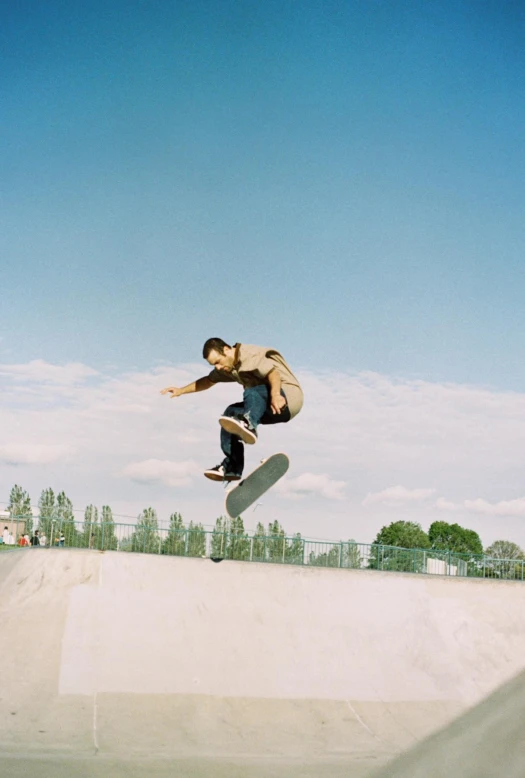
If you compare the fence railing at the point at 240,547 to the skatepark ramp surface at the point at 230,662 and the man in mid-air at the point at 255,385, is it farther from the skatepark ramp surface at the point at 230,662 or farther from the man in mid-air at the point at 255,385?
the man in mid-air at the point at 255,385

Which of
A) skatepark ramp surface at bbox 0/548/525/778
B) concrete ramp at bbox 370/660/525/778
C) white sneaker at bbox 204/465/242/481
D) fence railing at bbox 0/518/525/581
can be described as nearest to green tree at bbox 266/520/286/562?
fence railing at bbox 0/518/525/581

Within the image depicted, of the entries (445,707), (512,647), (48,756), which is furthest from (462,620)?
→ (48,756)

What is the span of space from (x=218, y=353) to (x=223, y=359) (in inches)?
3.6

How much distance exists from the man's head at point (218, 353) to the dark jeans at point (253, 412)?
1.33 feet

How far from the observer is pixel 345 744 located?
10.3m

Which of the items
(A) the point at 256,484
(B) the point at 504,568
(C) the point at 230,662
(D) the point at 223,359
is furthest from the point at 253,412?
(B) the point at 504,568

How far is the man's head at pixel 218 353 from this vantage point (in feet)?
27.3

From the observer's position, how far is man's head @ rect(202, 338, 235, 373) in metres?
8.32

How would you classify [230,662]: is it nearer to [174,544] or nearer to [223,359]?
[223,359]

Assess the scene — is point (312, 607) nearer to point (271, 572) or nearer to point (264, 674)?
point (271, 572)

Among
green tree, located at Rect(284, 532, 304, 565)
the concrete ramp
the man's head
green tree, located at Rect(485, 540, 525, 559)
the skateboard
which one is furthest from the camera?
green tree, located at Rect(485, 540, 525, 559)

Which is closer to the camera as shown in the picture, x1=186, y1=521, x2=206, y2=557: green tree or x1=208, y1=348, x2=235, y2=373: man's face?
x1=208, y1=348, x2=235, y2=373: man's face

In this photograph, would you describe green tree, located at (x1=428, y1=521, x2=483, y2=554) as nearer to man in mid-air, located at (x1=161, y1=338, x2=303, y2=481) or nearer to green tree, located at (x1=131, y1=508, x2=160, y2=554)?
green tree, located at (x1=131, y1=508, x2=160, y2=554)

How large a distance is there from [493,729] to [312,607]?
12320mm
